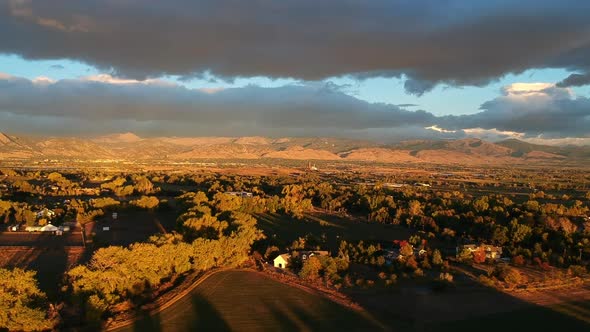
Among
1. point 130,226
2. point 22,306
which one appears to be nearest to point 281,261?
point 22,306

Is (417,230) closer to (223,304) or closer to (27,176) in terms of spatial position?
(223,304)

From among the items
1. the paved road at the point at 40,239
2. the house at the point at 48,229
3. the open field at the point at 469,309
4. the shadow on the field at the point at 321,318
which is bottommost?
the paved road at the point at 40,239

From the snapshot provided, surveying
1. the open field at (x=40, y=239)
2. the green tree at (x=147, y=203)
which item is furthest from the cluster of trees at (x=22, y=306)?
the green tree at (x=147, y=203)

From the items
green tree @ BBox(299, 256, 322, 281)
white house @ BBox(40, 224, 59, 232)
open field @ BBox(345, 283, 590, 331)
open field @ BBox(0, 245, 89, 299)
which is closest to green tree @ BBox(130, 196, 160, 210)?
white house @ BBox(40, 224, 59, 232)

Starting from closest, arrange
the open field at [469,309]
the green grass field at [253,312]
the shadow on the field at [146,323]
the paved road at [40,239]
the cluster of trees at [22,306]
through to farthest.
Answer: the cluster of trees at [22,306] → the shadow on the field at [146,323] → the green grass field at [253,312] → the open field at [469,309] → the paved road at [40,239]

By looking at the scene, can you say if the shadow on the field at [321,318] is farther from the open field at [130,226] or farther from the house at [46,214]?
the house at [46,214]

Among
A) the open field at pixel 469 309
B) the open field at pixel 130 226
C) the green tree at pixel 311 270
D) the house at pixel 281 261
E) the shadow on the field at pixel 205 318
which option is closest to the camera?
the shadow on the field at pixel 205 318

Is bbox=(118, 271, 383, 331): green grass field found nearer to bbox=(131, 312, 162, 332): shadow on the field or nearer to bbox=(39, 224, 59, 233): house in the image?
bbox=(131, 312, 162, 332): shadow on the field

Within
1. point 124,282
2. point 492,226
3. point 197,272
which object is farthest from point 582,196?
point 124,282
